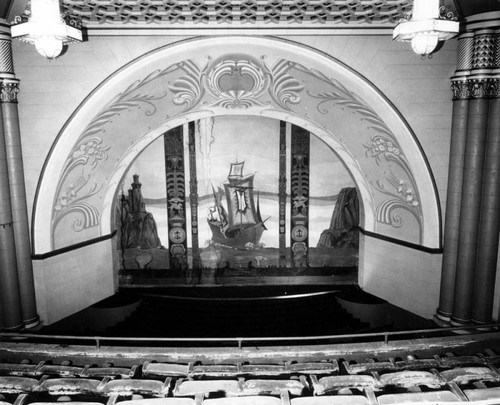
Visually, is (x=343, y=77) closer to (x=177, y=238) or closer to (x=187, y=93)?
(x=187, y=93)

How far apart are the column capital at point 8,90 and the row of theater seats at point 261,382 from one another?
3.91 meters

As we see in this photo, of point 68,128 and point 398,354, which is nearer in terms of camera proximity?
point 398,354

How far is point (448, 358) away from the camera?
4.42 meters

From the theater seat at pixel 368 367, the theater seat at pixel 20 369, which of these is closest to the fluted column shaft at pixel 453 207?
the theater seat at pixel 368 367

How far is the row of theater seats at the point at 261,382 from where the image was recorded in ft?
11.6

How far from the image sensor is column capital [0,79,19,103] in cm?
654

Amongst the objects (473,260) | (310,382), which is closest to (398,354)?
(310,382)

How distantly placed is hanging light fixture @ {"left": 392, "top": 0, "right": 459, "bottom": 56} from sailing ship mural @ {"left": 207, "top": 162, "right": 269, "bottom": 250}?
19.8 feet

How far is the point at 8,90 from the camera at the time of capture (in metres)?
6.57

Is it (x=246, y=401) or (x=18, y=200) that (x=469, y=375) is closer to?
(x=246, y=401)

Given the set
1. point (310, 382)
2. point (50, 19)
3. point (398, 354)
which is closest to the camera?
point (310, 382)

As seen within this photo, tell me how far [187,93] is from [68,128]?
207 cm

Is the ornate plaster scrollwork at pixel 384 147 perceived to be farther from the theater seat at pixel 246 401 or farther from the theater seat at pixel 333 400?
the theater seat at pixel 246 401

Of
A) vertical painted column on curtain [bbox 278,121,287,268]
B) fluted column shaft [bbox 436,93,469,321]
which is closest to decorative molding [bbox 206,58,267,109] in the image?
vertical painted column on curtain [bbox 278,121,287,268]
